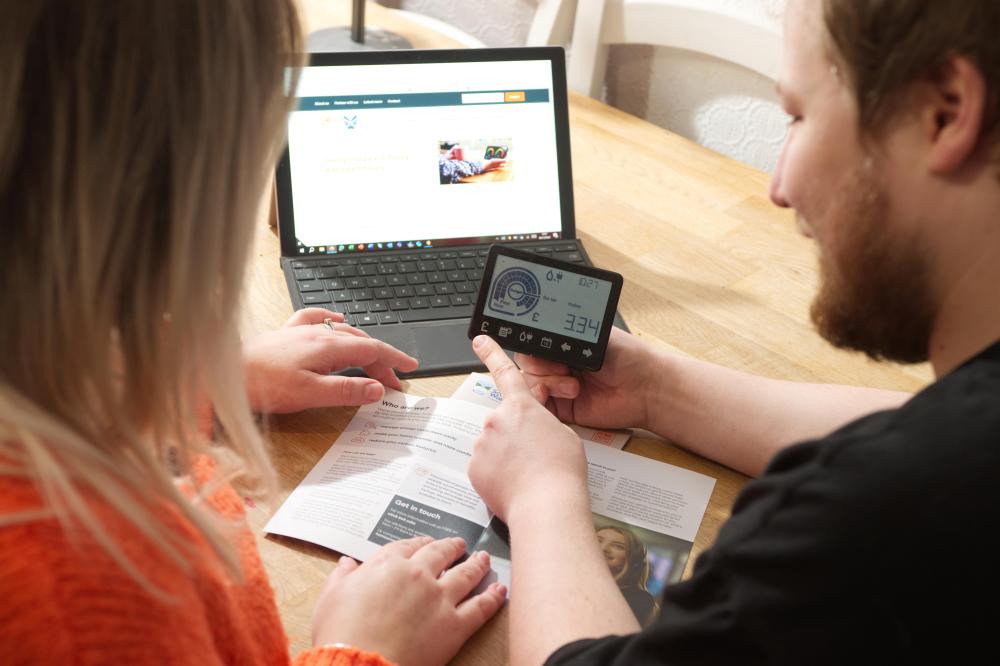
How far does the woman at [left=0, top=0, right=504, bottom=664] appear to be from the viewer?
0.47 metres

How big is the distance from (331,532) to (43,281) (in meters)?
0.42

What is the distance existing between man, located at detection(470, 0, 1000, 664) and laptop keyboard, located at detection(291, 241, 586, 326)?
0.16 m

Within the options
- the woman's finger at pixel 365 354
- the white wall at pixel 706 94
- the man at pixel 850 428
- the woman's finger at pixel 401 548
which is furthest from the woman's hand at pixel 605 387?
the white wall at pixel 706 94

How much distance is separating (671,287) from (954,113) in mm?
607

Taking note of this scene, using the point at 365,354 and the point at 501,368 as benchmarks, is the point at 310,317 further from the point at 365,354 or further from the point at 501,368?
the point at 501,368

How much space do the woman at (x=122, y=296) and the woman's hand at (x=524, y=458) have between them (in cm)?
31

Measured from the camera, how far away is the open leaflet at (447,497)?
843mm

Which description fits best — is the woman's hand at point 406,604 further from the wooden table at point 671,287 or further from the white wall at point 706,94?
the white wall at point 706,94

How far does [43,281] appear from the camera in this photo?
482mm

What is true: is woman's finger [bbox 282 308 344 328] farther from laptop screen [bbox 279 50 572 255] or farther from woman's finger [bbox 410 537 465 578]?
woman's finger [bbox 410 537 465 578]

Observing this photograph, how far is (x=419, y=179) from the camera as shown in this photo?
1.19 metres

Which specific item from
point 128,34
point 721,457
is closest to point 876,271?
point 721,457

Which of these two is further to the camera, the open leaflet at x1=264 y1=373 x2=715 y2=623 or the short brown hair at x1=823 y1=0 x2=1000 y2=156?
the open leaflet at x1=264 y1=373 x2=715 y2=623

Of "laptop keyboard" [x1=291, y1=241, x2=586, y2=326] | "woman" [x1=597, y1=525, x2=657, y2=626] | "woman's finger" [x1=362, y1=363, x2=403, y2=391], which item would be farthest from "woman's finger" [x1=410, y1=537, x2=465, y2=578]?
"laptop keyboard" [x1=291, y1=241, x2=586, y2=326]
